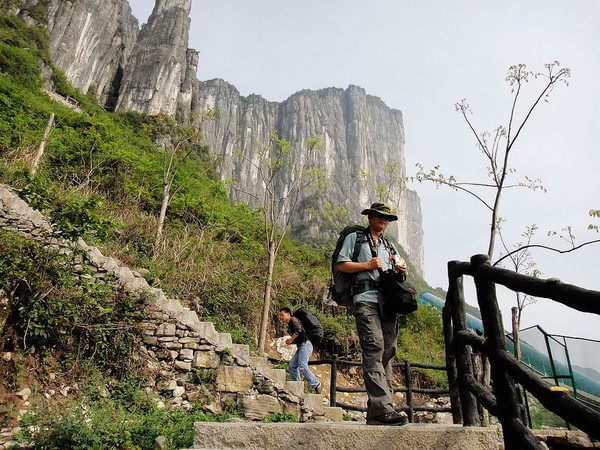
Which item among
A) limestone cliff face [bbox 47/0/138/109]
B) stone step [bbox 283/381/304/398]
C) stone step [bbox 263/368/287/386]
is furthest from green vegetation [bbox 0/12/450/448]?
limestone cliff face [bbox 47/0/138/109]

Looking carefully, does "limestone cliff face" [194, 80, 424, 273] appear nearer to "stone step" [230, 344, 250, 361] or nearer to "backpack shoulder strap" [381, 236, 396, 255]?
"stone step" [230, 344, 250, 361]

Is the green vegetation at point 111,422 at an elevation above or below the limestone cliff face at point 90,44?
below

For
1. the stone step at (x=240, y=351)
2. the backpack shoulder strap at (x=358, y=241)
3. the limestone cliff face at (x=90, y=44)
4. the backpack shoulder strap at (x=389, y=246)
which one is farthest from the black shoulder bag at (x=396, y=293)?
the limestone cliff face at (x=90, y=44)

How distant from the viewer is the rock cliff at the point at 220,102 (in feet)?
124

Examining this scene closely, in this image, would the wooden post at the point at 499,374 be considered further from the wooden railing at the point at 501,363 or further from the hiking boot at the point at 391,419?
the hiking boot at the point at 391,419

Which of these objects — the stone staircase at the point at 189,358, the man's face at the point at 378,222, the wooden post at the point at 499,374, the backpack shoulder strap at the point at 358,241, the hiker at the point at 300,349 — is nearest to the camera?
the wooden post at the point at 499,374

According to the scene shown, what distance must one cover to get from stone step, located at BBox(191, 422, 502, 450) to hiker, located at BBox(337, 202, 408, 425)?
0.53m

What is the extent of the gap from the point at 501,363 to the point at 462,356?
29.4 inches

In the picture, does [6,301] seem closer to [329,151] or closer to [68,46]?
[68,46]

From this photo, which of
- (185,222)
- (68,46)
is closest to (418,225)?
(68,46)

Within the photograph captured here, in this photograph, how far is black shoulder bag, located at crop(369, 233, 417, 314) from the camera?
2738mm

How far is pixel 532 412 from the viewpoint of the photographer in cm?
717

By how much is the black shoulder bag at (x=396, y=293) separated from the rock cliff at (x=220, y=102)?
34.8 feet

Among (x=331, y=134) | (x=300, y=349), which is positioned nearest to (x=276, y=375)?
(x=300, y=349)
